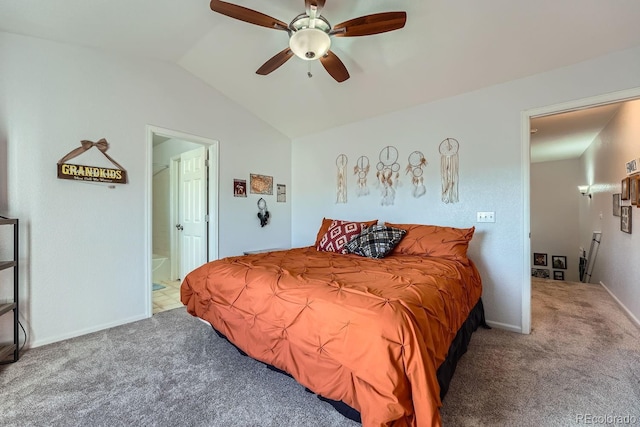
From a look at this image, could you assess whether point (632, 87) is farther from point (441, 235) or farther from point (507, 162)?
point (441, 235)

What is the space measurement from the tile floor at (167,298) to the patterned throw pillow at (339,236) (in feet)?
6.09

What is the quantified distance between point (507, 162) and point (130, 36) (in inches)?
141

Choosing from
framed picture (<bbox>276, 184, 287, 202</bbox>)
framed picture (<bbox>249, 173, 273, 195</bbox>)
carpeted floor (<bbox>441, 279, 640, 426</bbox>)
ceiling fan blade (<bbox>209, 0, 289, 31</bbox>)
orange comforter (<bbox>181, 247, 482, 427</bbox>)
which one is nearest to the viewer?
orange comforter (<bbox>181, 247, 482, 427</bbox>)

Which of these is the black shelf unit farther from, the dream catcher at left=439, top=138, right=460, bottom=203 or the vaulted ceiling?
the dream catcher at left=439, top=138, right=460, bottom=203

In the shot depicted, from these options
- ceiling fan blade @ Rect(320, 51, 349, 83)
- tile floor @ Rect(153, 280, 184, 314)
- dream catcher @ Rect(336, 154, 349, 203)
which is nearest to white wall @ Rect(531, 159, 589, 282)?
dream catcher @ Rect(336, 154, 349, 203)

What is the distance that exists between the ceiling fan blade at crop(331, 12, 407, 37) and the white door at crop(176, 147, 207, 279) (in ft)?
7.62

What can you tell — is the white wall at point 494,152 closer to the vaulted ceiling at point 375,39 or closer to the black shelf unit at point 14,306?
the vaulted ceiling at point 375,39

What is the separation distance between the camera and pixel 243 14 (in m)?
1.69

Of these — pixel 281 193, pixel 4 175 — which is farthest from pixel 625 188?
pixel 4 175

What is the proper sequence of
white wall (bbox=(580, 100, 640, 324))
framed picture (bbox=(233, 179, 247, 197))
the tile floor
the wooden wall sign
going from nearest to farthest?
the wooden wall sign, white wall (bbox=(580, 100, 640, 324)), the tile floor, framed picture (bbox=(233, 179, 247, 197))

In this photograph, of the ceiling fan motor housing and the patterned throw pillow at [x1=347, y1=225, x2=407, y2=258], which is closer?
the ceiling fan motor housing

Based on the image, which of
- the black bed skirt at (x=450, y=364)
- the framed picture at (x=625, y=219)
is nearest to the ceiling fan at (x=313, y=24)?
the black bed skirt at (x=450, y=364)

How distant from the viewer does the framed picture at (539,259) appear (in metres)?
6.22

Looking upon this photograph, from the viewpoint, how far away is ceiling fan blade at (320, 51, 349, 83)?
6.63 ft
